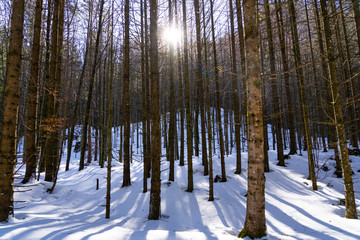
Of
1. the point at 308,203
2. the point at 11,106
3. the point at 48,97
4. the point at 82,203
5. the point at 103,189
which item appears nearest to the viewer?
the point at 11,106

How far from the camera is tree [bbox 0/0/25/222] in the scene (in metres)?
3.99

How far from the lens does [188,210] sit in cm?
713

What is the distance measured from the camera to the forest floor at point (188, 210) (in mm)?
3773

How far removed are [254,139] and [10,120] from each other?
531cm

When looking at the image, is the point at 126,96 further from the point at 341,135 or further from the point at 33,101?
the point at 341,135

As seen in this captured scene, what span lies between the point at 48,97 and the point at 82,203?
17.8 feet

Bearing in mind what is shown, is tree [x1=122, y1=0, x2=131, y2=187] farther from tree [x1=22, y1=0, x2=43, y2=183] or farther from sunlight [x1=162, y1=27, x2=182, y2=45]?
tree [x1=22, y1=0, x2=43, y2=183]

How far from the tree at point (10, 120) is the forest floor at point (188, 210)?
0.52 metres

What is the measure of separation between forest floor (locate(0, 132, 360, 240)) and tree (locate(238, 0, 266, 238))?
1.36 feet

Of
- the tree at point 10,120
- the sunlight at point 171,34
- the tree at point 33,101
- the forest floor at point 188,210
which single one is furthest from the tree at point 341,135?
the tree at point 33,101

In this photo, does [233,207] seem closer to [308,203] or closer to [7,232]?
[308,203]

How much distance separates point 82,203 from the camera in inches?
306

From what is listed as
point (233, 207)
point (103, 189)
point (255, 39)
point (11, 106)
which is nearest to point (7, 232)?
point (11, 106)

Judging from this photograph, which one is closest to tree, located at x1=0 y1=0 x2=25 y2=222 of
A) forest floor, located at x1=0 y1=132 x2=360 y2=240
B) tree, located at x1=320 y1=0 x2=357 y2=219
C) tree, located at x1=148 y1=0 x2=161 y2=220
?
forest floor, located at x1=0 y1=132 x2=360 y2=240
